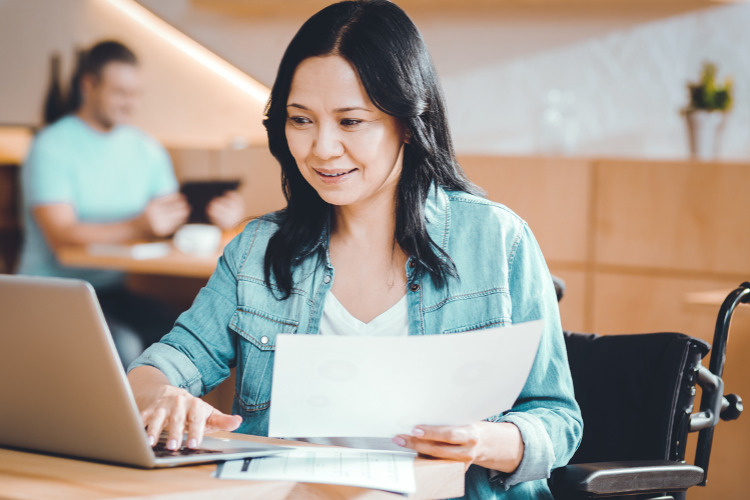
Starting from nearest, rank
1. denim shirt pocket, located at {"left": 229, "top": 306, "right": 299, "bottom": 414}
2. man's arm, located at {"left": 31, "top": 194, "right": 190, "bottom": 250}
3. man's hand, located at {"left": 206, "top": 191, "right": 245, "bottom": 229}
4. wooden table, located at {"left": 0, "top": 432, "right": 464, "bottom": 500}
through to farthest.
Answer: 1. wooden table, located at {"left": 0, "top": 432, "right": 464, "bottom": 500}
2. denim shirt pocket, located at {"left": 229, "top": 306, "right": 299, "bottom": 414}
3. man's arm, located at {"left": 31, "top": 194, "right": 190, "bottom": 250}
4. man's hand, located at {"left": 206, "top": 191, "right": 245, "bottom": 229}

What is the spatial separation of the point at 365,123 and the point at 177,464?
1.95 ft

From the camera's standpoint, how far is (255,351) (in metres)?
1.38

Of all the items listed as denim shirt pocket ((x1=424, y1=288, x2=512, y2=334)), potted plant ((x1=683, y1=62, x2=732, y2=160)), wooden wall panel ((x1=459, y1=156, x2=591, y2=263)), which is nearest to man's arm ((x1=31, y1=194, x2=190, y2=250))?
wooden wall panel ((x1=459, y1=156, x2=591, y2=263))

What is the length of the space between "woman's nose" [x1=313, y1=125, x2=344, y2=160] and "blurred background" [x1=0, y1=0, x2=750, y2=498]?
153 cm

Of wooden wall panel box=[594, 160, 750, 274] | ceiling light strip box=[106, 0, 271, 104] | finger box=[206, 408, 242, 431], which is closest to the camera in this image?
finger box=[206, 408, 242, 431]

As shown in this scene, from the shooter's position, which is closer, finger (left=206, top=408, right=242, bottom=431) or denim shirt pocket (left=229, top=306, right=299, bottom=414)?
finger (left=206, top=408, right=242, bottom=431)

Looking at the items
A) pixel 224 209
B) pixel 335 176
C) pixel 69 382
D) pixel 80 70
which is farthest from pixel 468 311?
pixel 80 70

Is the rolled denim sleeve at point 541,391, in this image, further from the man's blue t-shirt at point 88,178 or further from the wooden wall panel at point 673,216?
Answer: the man's blue t-shirt at point 88,178

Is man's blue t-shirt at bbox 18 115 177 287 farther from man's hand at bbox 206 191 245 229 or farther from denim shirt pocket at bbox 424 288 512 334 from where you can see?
denim shirt pocket at bbox 424 288 512 334

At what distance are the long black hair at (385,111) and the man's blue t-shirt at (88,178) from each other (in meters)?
2.08

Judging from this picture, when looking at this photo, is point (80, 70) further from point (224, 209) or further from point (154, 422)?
point (154, 422)

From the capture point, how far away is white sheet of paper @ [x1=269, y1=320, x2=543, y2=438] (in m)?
0.90

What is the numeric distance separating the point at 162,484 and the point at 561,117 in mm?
2617

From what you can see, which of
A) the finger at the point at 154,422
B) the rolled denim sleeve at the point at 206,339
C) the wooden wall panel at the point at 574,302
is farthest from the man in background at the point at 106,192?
the finger at the point at 154,422
